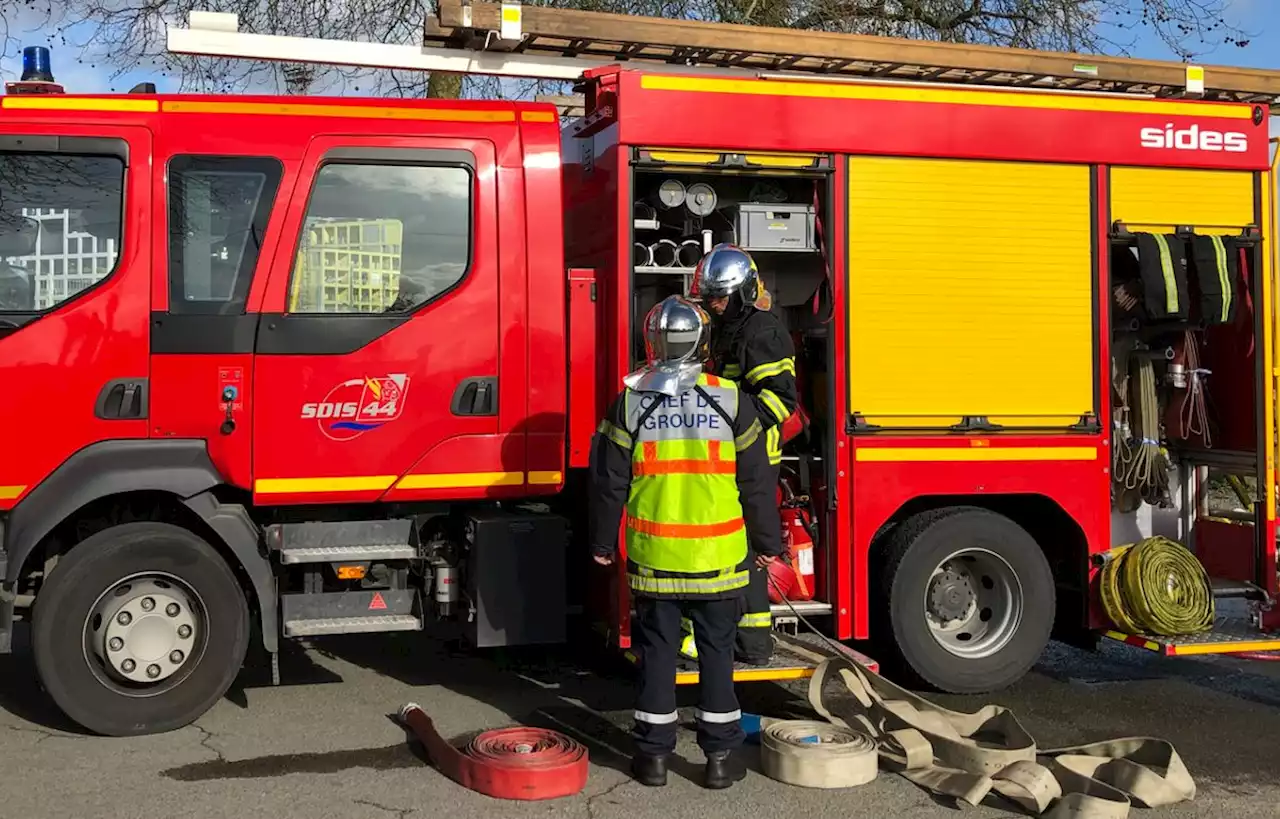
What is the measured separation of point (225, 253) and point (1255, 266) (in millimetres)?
5238

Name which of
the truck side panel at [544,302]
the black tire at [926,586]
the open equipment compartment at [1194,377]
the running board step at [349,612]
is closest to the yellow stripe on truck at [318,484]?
the running board step at [349,612]

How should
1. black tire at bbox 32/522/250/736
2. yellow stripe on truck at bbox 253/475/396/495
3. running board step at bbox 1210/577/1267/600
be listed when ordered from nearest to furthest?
black tire at bbox 32/522/250/736 → yellow stripe on truck at bbox 253/475/396/495 → running board step at bbox 1210/577/1267/600

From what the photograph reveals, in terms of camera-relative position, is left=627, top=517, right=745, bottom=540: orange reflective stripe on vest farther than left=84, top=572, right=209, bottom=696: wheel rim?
No

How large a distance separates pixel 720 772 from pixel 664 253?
259 cm

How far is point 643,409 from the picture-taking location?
5.02 meters

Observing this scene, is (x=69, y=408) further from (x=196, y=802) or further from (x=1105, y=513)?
(x=1105, y=513)

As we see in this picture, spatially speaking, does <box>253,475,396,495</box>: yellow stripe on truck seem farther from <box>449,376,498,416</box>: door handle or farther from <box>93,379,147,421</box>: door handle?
<box>93,379,147,421</box>: door handle

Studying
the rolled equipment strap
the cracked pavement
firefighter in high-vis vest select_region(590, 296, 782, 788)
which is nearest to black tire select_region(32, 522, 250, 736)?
the cracked pavement

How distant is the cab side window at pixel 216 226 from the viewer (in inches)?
218

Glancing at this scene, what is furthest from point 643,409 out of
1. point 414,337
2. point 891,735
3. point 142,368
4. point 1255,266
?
point 1255,266

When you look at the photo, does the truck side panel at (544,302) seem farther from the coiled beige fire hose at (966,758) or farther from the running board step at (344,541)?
the coiled beige fire hose at (966,758)

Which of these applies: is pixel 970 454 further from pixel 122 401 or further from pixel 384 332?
pixel 122 401

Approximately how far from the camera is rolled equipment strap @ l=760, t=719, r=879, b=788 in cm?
498

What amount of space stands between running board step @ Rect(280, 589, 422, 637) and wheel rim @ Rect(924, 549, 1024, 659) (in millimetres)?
2593
